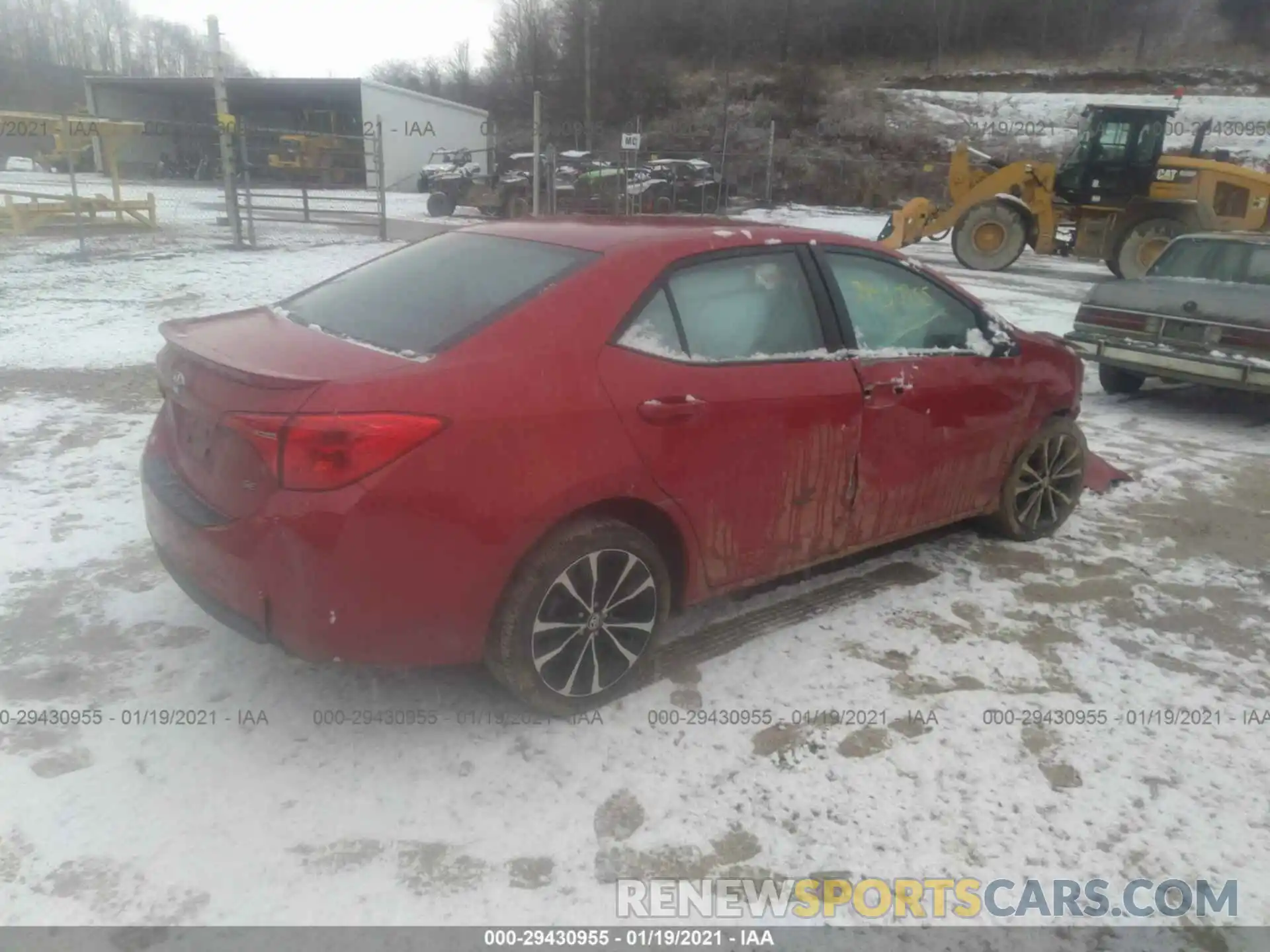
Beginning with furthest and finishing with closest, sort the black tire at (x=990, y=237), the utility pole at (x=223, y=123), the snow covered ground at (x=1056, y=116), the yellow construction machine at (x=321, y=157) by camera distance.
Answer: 1. the snow covered ground at (x=1056, y=116)
2. the yellow construction machine at (x=321, y=157)
3. the black tire at (x=990, y=237)
4. the utility pole at (x=223, y=123)

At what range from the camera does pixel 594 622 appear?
3027 millimetres

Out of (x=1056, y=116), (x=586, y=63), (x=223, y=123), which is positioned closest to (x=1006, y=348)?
(x=223, y=123)

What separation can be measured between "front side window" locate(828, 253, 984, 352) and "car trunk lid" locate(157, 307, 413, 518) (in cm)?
188

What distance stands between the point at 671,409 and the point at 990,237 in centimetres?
1599

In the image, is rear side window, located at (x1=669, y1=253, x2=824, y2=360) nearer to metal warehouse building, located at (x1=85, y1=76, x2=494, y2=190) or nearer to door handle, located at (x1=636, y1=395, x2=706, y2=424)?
door handle, located at (x1=636, y1=395, x2=706, y2=424)

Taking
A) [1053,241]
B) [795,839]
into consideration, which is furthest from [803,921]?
[1053,241]

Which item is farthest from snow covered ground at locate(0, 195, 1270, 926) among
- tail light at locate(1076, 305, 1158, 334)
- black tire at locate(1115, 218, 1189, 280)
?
black tire at locate(1115, 218, 1189, 280)

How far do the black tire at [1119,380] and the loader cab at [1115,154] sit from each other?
1017 centimetres

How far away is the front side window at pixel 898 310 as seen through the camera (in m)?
3.72

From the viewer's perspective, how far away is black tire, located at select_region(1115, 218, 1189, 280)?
52.5 ft

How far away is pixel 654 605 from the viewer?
317 centimetres

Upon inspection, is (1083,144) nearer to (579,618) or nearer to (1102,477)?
(1102,477)

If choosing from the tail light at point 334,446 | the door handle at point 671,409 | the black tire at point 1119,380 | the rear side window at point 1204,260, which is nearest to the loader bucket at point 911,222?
the rear side window at point 1204,260

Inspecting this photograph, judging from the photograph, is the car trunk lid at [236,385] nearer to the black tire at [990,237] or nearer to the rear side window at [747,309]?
the rear side window at [747,309]
